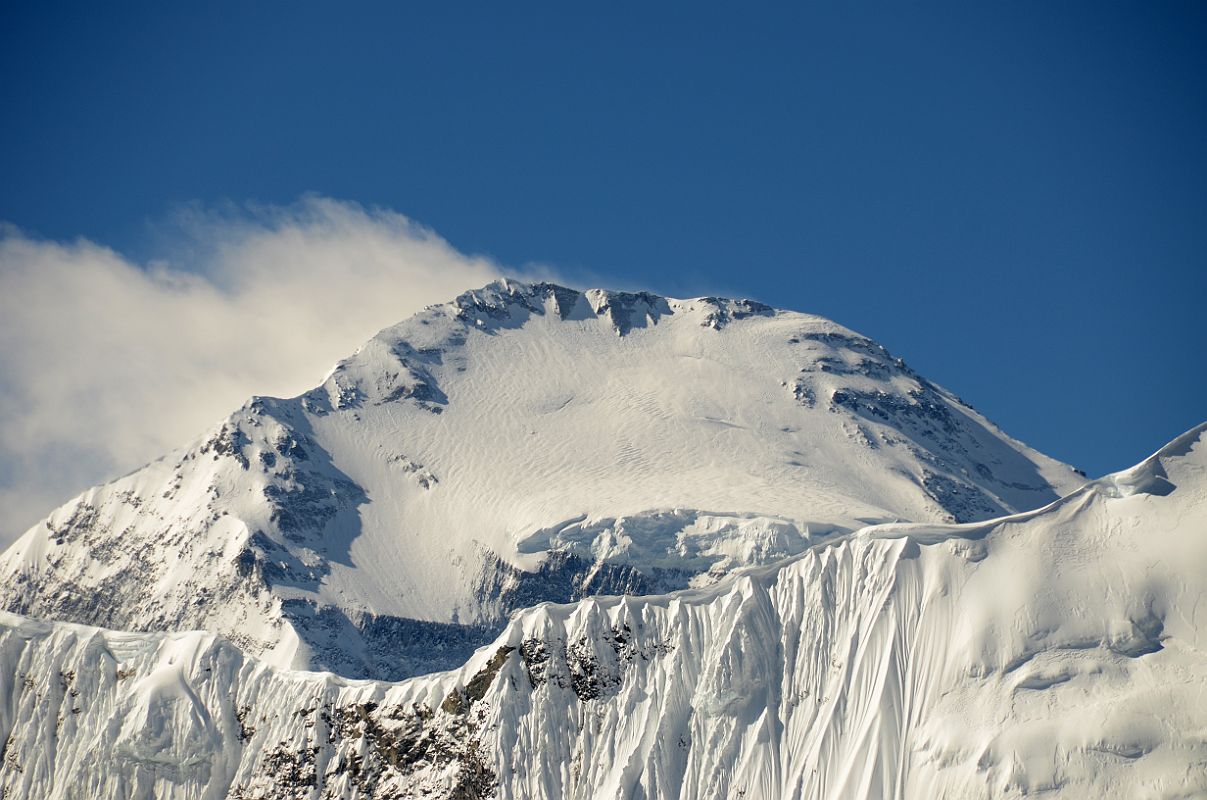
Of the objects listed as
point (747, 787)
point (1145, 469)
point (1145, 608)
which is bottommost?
point (747, 787)

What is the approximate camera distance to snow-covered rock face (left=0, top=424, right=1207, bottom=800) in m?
150

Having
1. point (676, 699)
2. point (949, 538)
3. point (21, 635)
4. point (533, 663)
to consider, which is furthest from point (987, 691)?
point (21, 635)

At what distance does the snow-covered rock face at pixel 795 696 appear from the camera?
15025 cm

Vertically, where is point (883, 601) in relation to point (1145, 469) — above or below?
below

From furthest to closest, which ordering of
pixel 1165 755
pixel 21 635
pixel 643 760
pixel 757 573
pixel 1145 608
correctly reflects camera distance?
pixel 21 635 < pixel 757 573 < pixel 643 760 < pixel 1145 608 < pixel 1165 755

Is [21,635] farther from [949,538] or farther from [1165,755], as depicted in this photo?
[1165,755]

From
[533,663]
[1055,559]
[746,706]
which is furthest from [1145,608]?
[533,663]

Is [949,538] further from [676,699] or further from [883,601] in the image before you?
[676,699]

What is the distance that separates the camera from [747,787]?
6353 inches

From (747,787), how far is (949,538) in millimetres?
29315

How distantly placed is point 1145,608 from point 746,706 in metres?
35.8

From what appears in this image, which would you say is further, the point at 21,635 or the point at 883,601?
the point at 21,635

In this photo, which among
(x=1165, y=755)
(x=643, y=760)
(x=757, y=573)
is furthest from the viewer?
(x=757, y=573)

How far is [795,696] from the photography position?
166 meters
